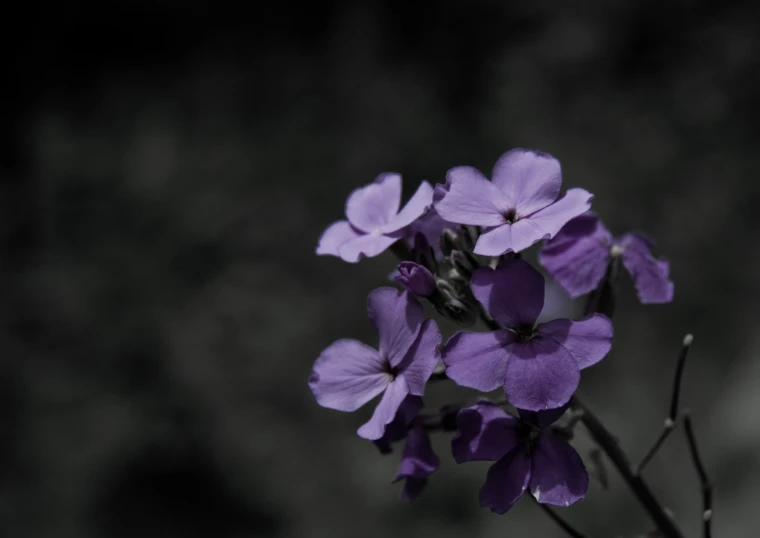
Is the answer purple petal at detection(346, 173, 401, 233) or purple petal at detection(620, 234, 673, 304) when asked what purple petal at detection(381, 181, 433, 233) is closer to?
purple petal at detection(346, 173, 401, 233)

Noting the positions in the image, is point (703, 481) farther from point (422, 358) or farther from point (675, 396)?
point (422, 358)

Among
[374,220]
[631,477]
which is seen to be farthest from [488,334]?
[631,477]

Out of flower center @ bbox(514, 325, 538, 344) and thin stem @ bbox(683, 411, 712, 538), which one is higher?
flower center @ bbox(514, 325, 538, 344)

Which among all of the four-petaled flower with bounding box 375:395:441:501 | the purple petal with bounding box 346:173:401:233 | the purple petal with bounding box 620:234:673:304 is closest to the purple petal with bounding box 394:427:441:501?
the four-petaled flower with bounding box 375:395:441:501

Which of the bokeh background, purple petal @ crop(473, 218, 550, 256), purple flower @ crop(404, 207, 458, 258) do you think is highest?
purple petal @ crop(473, 218, 550, 256)

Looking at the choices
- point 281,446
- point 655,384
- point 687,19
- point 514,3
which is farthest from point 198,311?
point 687,19

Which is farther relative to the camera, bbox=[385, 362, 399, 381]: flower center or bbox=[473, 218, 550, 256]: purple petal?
bbox=[385, 362, 399, 381]: flower center

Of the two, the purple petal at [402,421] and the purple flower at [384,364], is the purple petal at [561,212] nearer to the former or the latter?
the purple flower at [384,364]

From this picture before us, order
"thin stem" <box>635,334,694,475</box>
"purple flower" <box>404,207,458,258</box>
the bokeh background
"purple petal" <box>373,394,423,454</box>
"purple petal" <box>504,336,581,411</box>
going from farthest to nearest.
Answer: the bokeh background, "purple flower" <box>404,207,458,258</box>, "thin stem" <box>635,334,694,475</box>, "purple petal" <box>373,394,423,454</box>, "purple petal" <box>504,336,581,411</box>
